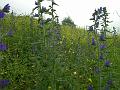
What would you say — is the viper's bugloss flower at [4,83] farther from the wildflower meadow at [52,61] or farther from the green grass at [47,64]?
the green grass at [47,64]

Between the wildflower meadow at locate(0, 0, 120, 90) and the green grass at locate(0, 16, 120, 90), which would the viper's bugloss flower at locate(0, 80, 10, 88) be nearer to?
the wildflower meadow at locate(0, 0, 120, 90)

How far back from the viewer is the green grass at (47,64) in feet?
14.5

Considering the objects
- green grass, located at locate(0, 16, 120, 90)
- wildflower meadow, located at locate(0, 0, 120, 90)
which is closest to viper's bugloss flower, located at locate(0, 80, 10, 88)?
wildflower meadow, located at locate(0, 0, 120, 90)

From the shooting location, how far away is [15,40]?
7.20 m

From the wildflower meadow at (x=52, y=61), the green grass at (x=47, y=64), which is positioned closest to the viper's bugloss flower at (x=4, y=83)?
the wildflower meadow at (x=52, y=61)

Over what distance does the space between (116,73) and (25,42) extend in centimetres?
239

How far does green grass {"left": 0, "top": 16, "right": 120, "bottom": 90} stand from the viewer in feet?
14.5

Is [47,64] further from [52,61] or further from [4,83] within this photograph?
[4,83]

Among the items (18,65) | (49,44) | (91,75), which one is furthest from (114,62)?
(49,44)

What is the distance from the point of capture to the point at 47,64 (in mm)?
4363

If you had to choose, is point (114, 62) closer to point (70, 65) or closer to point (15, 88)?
point (70, 65)

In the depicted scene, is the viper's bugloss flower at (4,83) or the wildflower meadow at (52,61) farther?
the wildflower meadow at (52,61)

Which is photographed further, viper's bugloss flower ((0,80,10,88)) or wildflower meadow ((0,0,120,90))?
wildflower meadow ((0,0,120,90))

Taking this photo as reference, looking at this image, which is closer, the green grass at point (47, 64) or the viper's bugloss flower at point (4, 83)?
the viper's bugloss flower at point (4, 83)
